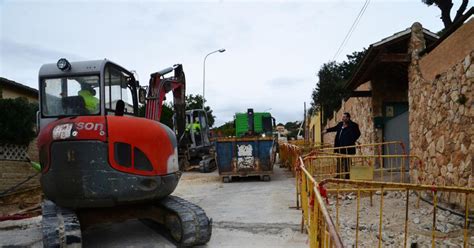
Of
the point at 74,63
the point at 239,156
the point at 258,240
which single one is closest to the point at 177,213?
the point at 258,240

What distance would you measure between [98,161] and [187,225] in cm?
146

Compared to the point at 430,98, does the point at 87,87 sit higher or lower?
higher

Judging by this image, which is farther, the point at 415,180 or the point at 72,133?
the point at 415,180

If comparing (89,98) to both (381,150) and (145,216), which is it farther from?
(381,150)

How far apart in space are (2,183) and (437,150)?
11882 mm

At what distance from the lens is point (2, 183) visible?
1237cm

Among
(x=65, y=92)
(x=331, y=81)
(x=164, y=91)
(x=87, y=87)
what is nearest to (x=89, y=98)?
(x=87, y=87)

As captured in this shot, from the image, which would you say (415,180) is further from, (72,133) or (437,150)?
(72,133)

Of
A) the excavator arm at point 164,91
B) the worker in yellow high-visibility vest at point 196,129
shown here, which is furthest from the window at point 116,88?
the worker in yellow high-visibility vest at point 196,129

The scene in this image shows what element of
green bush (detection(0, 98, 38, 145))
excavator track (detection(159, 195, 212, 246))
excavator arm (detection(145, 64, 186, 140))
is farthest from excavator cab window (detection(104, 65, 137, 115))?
green bush (detection(0, 98, 38, 145))

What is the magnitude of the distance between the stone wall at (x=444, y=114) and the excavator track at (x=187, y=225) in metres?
4.12

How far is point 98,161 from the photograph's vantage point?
528 centimetres

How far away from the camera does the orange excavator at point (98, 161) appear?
208 inches

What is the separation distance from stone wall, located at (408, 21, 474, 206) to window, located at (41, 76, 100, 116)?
577 centimetres
